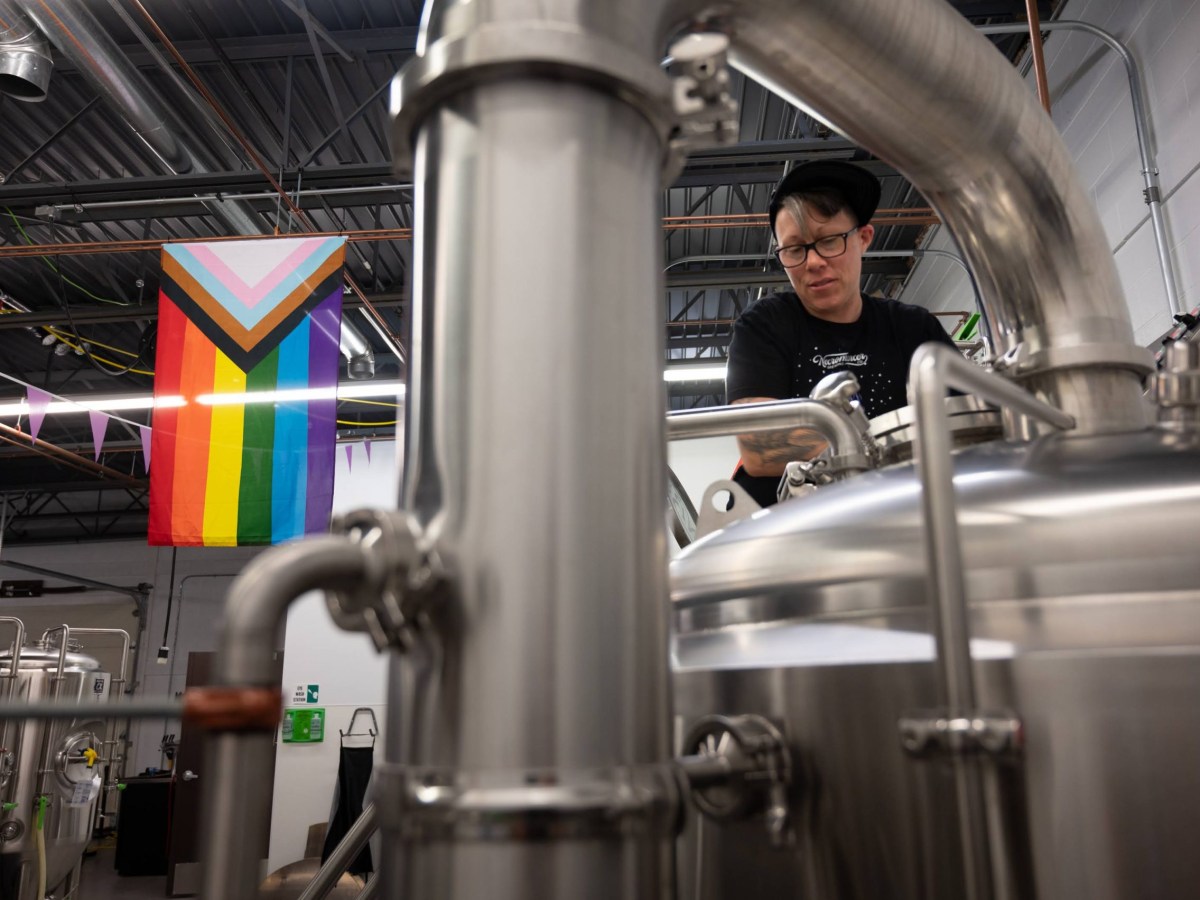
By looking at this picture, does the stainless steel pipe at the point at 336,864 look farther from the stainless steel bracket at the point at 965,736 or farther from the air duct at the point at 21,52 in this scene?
the air duct at the point at 21,52

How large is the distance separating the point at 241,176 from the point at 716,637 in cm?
440

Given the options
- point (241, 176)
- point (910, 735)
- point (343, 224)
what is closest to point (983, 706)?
point (910, 735)

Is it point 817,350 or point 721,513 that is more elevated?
point 817,350

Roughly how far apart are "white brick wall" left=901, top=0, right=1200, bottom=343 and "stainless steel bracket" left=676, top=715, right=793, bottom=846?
2900mm

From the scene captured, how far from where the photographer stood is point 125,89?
3.84 metres

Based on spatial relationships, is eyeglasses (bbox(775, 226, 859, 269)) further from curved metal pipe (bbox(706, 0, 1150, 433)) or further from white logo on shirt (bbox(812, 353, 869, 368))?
curved metal pipe (bbox(706, 0, 1150, 433))

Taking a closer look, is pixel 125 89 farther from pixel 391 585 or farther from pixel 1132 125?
pixel 391 585

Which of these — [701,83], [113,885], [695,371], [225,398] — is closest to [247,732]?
[701,83]

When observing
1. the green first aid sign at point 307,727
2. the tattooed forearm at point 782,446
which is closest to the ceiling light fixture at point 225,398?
the tattooed forearm at point 782,446

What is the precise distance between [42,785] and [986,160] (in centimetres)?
507

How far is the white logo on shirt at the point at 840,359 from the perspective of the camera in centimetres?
150

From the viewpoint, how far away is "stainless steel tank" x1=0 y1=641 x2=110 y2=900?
14.4 feet

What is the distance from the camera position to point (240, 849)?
0.39 meters

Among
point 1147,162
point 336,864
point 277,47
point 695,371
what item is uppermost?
point 277,47
